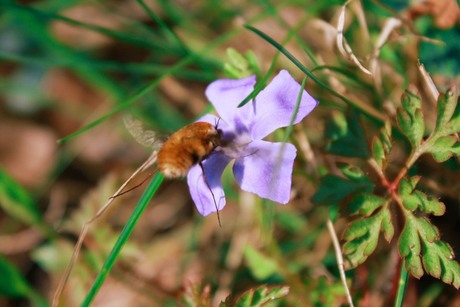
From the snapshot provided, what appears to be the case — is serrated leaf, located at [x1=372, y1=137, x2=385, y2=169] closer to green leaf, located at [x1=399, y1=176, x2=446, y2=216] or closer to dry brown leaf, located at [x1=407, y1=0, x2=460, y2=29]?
green leaf, located at [x1=399, y1=176, x2=446, y2=216]

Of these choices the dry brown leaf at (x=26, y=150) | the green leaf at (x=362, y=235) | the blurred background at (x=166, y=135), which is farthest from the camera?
the dry brown leaf at (x=26, y=150)

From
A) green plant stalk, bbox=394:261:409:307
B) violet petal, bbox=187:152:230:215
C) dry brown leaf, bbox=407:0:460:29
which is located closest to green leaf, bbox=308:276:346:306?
green plant stalk, bbox=394:261:409:307

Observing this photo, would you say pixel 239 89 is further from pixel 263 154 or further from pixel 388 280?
pixel 388 280

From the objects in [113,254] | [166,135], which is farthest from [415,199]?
[113,254]

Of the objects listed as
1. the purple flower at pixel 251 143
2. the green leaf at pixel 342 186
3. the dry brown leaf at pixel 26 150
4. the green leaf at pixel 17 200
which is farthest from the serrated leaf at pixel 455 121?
the dry brown leaf at pixel 26 150

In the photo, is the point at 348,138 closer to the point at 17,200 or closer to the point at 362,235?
the point at 362,235

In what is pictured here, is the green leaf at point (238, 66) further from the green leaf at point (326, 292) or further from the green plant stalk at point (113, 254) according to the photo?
the green leaf at point (326, 292)

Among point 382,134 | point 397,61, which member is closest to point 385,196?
point 382,134
